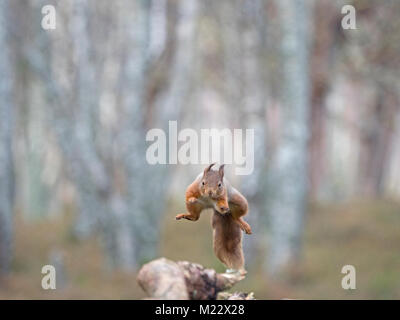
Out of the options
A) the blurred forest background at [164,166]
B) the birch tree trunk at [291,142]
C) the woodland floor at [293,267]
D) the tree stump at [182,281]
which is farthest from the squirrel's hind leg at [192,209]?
the birch tree trunk at [291,142]

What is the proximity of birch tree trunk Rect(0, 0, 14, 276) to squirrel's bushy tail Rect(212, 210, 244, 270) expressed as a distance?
47.2 ft

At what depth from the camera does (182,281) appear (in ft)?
10.8

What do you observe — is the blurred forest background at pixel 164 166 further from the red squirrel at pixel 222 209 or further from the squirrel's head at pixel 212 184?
the squirrel's head at pixel 212 184

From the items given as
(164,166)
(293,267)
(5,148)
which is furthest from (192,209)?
(164,166)

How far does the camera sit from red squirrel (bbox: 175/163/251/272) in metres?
2.81

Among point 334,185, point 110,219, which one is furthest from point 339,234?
point 334,185

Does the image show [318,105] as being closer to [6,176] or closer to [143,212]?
[143,212]

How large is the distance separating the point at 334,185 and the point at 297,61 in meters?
30.9

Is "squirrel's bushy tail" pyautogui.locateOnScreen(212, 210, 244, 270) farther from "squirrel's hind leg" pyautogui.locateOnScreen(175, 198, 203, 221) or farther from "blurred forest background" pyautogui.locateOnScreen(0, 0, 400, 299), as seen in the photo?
"blurred forest background" pyautogui.locateOnScreen(0, 0, 400, 299)

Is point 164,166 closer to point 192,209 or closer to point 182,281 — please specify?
point 182,281

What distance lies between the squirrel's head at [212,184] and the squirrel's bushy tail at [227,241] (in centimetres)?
43

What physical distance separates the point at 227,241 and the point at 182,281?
1.04 feet
